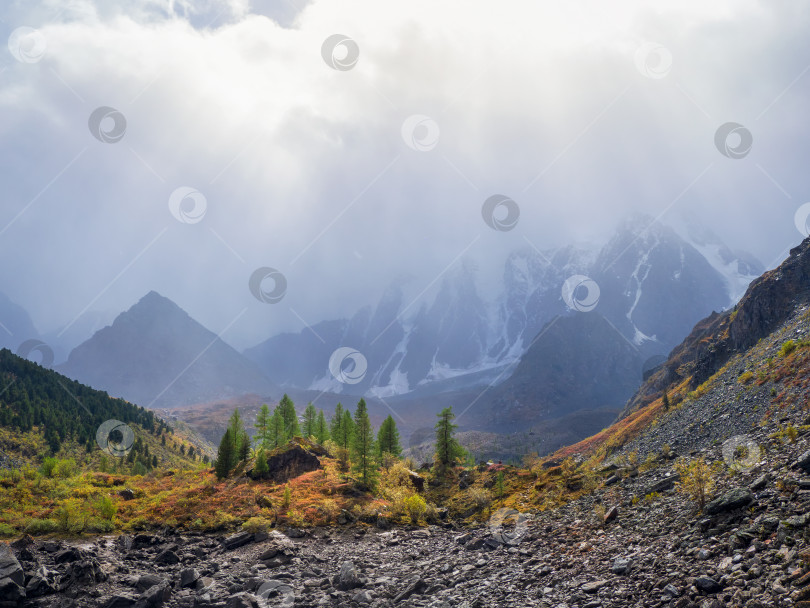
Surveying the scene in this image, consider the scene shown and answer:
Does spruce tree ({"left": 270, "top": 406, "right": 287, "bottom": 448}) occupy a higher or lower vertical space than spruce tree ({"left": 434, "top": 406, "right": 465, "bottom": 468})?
higher

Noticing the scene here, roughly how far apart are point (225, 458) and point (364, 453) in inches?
796

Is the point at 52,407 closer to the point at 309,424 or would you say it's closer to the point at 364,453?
the point at 309,424

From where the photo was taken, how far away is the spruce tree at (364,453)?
47.1 meters

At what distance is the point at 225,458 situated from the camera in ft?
187

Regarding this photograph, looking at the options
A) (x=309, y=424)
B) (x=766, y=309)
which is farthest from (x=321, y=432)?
(x=766, y=309)

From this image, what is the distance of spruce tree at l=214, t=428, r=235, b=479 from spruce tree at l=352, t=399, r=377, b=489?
53.4ft

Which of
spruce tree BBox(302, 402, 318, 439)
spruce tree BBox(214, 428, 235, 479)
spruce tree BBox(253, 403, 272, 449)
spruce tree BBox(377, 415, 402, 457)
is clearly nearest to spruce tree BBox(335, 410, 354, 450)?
spruce tree BBox(377, 415, 402, 457)

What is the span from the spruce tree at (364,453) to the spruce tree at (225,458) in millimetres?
16287

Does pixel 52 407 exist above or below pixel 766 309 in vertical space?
above

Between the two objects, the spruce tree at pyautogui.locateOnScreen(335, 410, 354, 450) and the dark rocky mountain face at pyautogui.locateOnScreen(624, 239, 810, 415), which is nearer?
the spruce tree at pyautogui.locateOnScreen(335, 410, 354, 450)

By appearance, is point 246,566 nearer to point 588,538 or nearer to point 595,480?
point 588,538

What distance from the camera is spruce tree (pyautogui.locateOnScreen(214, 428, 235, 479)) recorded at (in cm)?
5588

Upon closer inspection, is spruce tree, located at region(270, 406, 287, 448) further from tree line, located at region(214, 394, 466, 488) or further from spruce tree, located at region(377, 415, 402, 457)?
spruce tree, located at region(377, 415, 402, 457)

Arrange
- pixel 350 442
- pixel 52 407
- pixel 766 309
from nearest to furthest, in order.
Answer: pixel 350 442, pixel 766 309, pixel 52 407
